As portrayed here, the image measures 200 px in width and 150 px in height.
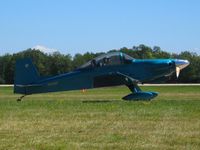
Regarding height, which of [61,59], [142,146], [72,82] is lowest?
[142,146]

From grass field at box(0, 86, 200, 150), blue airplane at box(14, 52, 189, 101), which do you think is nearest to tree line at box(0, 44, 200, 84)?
blue airplane at box(14, 52, 189, 101)

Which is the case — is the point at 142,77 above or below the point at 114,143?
above

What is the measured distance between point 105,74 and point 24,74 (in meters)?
3.75

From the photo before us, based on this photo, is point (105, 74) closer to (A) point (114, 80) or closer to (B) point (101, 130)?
(A) point (114, 80)

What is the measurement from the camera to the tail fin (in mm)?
22469

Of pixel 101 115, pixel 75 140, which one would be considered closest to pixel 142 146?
pixel 75 140

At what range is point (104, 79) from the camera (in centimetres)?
2192

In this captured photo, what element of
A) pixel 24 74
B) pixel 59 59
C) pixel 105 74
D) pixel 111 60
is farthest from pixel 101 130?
pixel 59 59

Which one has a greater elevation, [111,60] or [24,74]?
[111,60]

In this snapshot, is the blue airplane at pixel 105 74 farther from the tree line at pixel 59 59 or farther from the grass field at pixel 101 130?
the tree line at pixel 59 59

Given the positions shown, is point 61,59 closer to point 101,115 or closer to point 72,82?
point 72,82

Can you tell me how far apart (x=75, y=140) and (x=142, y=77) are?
1346cm

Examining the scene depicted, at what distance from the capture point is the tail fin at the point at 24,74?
73.7 ft

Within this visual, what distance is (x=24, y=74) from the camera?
2252 cm
